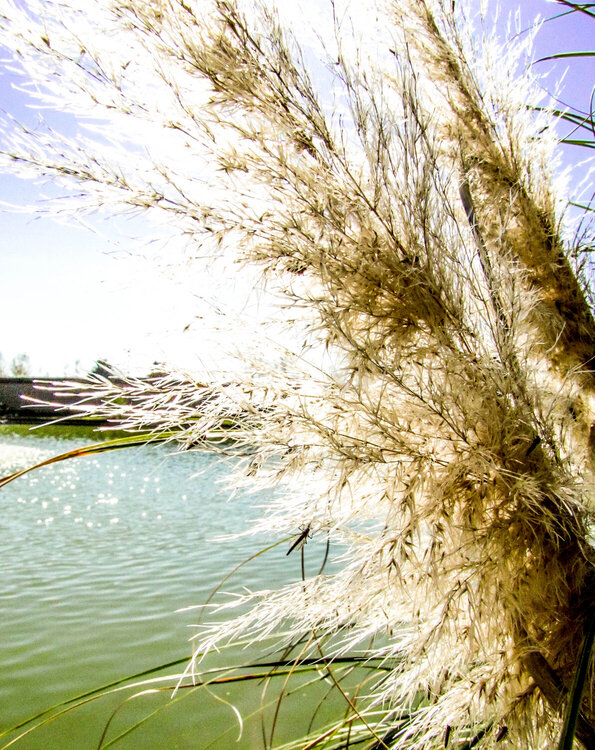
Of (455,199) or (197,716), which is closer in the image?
(455,199)

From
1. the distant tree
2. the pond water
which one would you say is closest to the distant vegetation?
the distant tree

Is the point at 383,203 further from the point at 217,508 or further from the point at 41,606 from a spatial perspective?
the point at 217,508

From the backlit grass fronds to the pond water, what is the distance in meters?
0.22

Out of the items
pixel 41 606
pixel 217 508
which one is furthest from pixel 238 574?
pixel 217 508

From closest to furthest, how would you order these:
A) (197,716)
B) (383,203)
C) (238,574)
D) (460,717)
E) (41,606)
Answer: (383,203), (460,717), (197,716), (41,606), (238,574)

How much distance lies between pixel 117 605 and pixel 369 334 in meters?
3.37

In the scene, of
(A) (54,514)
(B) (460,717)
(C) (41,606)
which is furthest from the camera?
(A) (54,514)

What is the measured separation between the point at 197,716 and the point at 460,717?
1659mm

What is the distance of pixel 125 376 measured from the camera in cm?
84

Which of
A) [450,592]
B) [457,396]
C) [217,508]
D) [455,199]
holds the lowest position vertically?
[217,508]

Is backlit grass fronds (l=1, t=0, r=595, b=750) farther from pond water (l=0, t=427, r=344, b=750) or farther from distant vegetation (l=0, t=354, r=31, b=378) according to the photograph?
distant vegetation (l=0, t=354, r=31, b=378)

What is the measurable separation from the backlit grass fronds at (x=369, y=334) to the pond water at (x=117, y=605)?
22 centimetres

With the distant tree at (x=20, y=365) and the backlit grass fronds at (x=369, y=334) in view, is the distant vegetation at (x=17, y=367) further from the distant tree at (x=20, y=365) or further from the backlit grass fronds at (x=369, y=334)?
the backlit grass fronds at (x=369, y=334)

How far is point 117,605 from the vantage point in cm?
350
